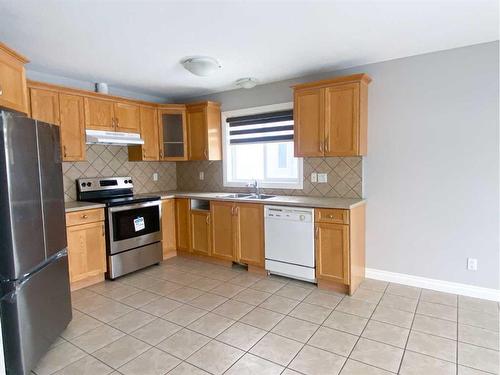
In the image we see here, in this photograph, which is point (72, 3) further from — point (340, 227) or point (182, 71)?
point (340, 227)

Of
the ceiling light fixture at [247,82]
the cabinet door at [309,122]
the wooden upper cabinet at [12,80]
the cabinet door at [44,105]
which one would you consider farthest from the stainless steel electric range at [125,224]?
the cabinet door at [309,122]

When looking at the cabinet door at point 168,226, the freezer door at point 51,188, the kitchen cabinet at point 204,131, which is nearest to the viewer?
the freezer door at point 51,188

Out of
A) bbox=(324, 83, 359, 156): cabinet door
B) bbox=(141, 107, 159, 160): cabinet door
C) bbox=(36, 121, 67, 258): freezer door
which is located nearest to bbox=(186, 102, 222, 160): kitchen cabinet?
bbox=(141, 107, 159, 160): cabinet door

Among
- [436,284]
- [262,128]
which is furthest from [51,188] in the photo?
[436,284]

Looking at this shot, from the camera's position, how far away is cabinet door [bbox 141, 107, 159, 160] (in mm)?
4195

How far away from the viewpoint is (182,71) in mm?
3504

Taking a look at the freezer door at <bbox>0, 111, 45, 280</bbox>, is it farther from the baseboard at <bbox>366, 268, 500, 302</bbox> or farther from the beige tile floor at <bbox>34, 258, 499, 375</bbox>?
the baseboard at <bbox>366, 268, 500, 302</bbox>

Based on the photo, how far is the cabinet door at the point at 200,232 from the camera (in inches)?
159

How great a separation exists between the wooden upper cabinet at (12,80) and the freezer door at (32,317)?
1.23 m

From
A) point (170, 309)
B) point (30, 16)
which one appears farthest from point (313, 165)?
point (30, 16)

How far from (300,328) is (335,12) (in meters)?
2.40

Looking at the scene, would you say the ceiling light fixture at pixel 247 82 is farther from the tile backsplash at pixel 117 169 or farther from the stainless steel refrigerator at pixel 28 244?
the stainless steel refrigerator at pixel 28 244

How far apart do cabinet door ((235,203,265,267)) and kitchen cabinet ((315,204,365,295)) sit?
0.69 m

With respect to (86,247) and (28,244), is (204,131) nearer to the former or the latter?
(86,247)
